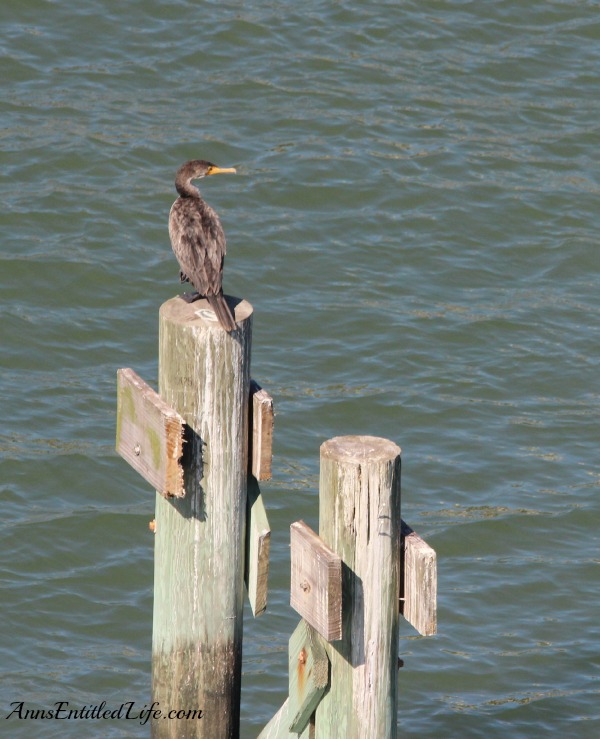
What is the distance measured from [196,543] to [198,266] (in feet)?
4.10

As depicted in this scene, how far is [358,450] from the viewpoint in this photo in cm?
413

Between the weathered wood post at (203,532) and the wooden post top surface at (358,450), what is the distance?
484 mm

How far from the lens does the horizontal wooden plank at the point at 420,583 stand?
4133mm

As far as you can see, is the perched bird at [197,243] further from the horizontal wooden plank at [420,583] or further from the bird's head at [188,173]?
the horizontal wooden plank at [420,583]

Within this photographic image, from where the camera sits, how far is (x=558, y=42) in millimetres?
13469

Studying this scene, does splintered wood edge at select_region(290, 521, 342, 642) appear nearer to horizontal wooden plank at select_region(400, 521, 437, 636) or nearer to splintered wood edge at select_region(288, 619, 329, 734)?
splintered wood edge at select_region(288, 619, 329, 734)

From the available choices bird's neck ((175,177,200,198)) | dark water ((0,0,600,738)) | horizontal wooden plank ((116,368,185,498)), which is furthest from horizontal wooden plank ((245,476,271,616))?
bird's neck ((175,177,200,198))

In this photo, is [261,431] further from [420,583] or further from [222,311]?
[420,583]

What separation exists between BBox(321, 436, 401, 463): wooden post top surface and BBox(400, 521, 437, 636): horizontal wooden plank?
0.25 m

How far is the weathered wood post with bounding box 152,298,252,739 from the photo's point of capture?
4469mm

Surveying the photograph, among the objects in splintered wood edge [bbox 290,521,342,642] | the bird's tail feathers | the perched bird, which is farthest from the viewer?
the perched bird

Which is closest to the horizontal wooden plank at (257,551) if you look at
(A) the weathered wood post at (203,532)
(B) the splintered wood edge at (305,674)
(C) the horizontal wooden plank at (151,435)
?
(A) the weathered wood post at (203,532)

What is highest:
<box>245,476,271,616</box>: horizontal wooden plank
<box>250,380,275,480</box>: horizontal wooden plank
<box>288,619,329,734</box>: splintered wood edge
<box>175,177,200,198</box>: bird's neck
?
<box>175,177,200,198</box>: bird's neck

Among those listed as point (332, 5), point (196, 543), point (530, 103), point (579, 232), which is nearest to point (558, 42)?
point (530, 103)
